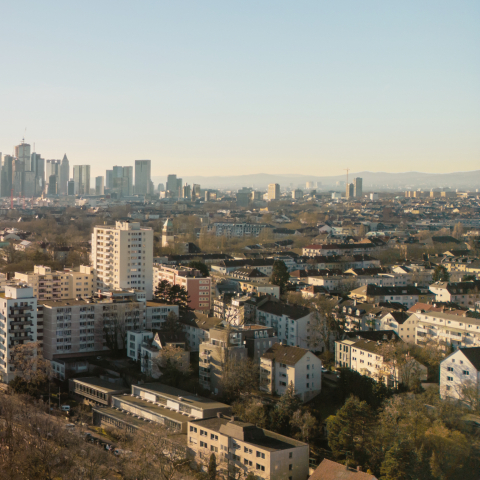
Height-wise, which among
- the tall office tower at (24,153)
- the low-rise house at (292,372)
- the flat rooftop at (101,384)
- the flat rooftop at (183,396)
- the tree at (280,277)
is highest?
the tall office tower at (24,153)

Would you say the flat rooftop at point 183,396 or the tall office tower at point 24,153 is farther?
the tall office tower at point 24,153

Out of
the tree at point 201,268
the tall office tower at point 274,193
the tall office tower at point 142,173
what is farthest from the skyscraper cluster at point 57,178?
the tree at point 201,268

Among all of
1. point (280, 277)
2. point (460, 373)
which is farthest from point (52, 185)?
point (460, 373)

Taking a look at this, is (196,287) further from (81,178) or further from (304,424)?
(81,178)

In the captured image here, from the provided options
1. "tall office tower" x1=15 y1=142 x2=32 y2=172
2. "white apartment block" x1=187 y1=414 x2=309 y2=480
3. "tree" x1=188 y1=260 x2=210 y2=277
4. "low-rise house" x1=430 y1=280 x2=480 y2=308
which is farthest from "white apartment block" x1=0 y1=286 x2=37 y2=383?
"tall office tower" x1=15 y1=142 x2=32 y2=172

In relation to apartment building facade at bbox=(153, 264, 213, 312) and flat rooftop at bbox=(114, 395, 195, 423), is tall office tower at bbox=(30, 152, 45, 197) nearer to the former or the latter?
apartment building facade at bbox=(153, 264, 213, 312)

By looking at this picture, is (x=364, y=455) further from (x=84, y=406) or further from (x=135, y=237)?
(x=135, y=237)

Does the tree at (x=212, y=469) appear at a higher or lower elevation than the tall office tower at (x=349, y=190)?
lower

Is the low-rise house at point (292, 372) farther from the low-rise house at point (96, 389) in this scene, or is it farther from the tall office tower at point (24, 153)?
the tall office tower at point (24, 153)
